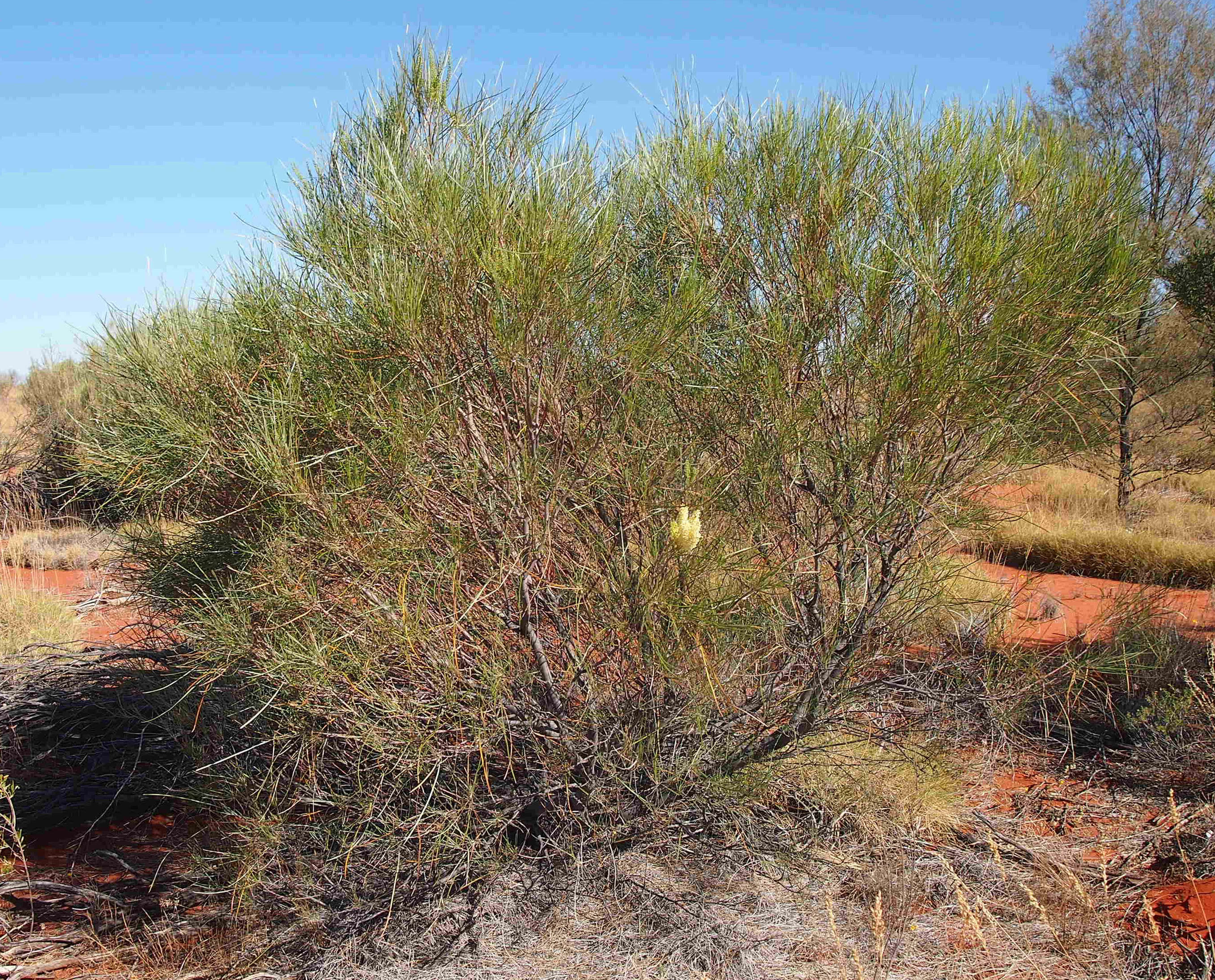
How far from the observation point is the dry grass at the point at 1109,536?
9.02 metres

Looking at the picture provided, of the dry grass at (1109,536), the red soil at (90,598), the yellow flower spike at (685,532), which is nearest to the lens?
the yellow flower spike at (685,532)

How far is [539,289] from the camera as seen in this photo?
268 centimetres

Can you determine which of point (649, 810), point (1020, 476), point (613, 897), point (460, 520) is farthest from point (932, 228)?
point (613, 897)

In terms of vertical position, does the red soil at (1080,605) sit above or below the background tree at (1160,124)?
below

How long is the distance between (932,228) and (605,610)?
1629 millimetres

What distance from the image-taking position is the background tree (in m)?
11.4

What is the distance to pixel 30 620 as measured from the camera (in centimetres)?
677

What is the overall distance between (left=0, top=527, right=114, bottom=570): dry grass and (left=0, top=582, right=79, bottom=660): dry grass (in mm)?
2202

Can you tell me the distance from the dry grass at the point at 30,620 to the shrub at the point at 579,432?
3.89 metres

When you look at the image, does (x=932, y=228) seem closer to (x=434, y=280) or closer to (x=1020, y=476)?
(x=1020, y=476)

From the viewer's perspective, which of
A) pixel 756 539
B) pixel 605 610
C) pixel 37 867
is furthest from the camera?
pixel 37 867

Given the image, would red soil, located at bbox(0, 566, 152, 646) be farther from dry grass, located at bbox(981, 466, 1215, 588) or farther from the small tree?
the small tree

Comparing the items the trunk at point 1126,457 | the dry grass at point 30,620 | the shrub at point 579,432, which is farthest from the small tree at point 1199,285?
the dry grass at point 30,620

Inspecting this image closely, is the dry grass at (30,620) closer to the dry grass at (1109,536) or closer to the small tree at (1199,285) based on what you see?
the dry grass at (1109,536)
